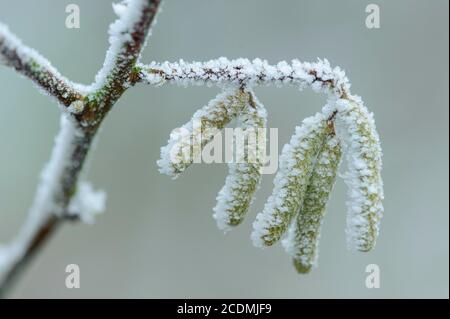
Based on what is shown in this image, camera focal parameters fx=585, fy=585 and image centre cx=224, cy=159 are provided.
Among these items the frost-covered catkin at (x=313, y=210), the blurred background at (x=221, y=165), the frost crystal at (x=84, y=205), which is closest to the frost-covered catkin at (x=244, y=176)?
the frost-covered catkin at (x=313, y=210)

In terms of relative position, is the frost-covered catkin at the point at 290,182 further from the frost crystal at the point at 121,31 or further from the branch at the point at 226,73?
the frost crystal at the point at 121,31

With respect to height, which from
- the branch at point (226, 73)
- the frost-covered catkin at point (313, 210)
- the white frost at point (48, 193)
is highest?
the branch at point (226, 73)

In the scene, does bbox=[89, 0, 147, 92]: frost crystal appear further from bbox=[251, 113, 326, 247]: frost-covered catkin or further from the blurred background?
the blurred background

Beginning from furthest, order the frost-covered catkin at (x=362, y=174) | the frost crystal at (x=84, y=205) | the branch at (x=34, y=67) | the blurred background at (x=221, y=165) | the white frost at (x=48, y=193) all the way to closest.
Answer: the blurred background at (x=221, y=165), the frost crystal at (x=84, y=205), the white frost at (x=48, y=193), the frost-covered catkin at (x=362, y=174), the branch at (x=34, y=67)

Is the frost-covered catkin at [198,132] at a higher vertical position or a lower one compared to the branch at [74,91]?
lower

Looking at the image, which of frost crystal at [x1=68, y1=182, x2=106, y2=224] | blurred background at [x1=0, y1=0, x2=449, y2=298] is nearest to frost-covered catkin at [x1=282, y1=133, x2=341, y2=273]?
frost crystal at [x1=68, y1=182, x2=106, y2=224]

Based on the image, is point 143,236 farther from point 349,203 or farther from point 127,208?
point 349,203
